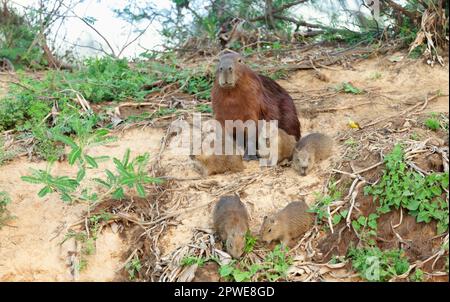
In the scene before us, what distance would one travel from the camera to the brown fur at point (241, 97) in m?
6.50

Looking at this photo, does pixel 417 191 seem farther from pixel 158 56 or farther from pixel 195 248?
pixel 158 56

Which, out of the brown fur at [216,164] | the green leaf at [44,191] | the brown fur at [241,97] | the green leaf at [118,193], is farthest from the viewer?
the brown fur at [241,97]

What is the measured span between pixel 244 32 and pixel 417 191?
517 centimetres

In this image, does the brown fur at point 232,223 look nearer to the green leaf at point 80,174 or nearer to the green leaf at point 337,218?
the green leaf at point 337,218

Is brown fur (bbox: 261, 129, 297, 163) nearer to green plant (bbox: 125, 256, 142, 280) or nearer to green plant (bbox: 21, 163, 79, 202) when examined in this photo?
green plant (bbox: 125, 256, 142, 280)

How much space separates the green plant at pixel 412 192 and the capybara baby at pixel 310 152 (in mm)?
742

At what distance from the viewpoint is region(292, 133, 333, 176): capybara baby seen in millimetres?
5977

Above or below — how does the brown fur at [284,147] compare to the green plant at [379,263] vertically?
above

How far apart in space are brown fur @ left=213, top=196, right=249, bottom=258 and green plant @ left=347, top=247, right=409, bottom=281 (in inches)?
35.9

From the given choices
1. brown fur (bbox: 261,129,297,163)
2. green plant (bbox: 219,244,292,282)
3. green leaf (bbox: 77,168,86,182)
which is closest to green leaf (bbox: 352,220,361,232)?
green plant (bbox: 219,244,292,282)

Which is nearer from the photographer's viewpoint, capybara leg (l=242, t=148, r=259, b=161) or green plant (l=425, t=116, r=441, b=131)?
green plant (l=425, t=116, r=441, b=131)

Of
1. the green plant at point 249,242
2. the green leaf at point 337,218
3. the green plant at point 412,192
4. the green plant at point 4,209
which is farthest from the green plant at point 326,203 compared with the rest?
the green plant at point 4,209
